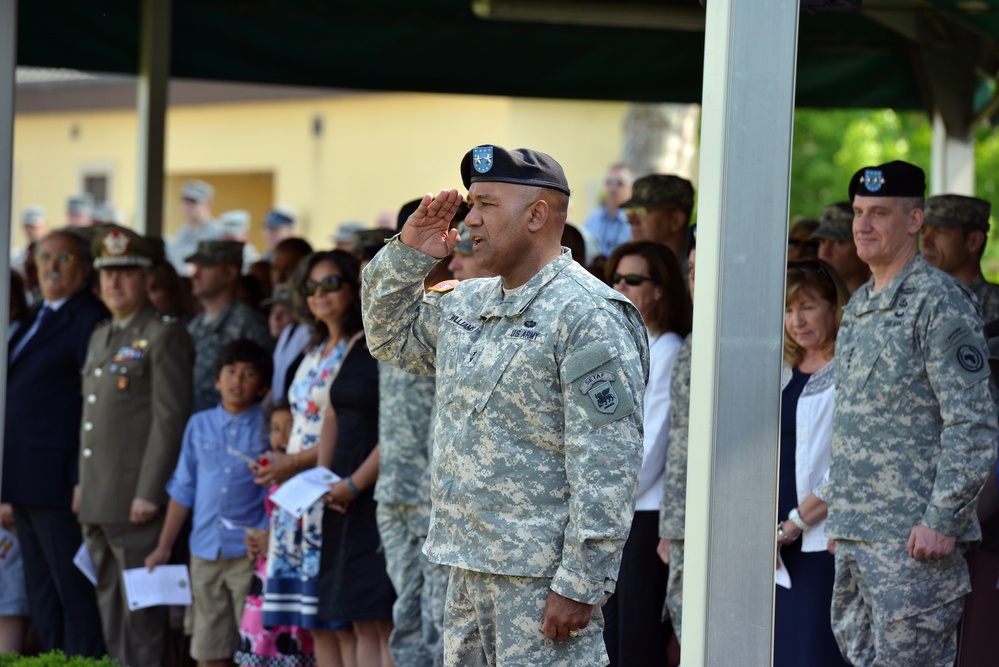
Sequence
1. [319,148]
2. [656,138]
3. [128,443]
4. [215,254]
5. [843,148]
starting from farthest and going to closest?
1. [319,148]
2. [843,148]
3. [656,138]
4. [215,254]
5. [128,443]

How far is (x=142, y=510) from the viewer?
6281mm

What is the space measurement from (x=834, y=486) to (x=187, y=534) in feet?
10.7

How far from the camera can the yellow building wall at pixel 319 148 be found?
18297 millimetres

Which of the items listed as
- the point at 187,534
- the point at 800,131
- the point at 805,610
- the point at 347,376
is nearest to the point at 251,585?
the point at 187,534

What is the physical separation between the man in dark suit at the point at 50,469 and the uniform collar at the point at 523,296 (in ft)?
12.0

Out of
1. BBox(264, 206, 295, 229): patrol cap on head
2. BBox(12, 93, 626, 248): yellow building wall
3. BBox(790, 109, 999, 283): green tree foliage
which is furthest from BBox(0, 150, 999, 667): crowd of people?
BBox(790, 109, 999, 283): green tree foliage

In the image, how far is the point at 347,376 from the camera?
5594mm

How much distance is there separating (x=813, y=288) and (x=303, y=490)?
213 cm

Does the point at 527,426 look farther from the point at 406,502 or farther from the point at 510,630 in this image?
the point at 406,502

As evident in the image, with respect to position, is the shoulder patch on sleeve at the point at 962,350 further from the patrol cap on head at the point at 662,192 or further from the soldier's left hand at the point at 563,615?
the patrol cap on head at the point at 662,192

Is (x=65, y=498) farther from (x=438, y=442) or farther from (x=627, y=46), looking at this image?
(x=627, y=46)

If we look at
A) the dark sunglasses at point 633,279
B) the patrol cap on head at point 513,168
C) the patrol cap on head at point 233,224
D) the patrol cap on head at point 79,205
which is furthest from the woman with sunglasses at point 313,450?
the patrol cap on head at point 79,205

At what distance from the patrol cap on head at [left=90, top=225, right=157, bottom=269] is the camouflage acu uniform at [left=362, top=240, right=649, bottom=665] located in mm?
3216

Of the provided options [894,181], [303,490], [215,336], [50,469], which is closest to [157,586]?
[50,469]
